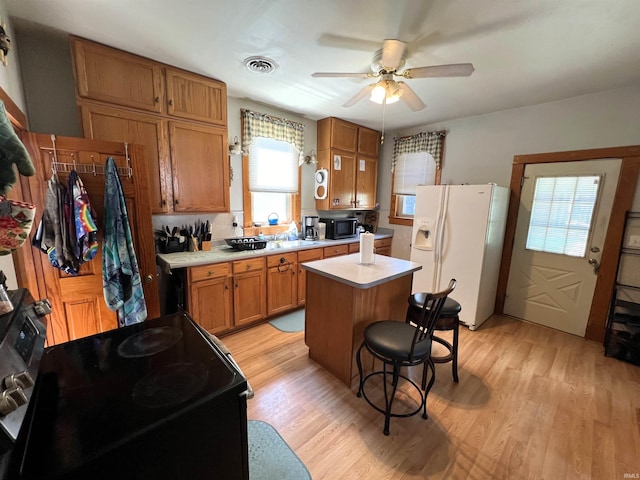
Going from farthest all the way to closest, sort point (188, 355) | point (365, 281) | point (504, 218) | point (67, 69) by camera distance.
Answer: point (504, 218), point (67, 69), point (365, 281), point (188, 355)

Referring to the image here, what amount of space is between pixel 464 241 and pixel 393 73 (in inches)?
74.7

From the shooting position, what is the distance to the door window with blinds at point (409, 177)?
154 inches

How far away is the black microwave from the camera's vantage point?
3758 mm

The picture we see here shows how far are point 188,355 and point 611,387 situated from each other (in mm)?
3107

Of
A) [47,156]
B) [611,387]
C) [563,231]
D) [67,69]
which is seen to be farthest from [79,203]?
[563,231]

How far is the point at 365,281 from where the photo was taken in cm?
181

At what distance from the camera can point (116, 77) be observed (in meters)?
2.03

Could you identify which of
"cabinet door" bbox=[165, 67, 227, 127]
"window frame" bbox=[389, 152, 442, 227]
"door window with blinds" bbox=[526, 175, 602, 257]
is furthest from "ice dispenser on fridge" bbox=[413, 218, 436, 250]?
"cabinet door" bbox=[165, 67, 227, 127]

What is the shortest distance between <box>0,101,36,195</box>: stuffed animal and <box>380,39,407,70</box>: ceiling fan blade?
1.95 meters

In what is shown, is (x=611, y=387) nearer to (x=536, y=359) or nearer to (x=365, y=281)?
(x=536, y=359)

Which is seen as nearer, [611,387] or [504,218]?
[611,387]

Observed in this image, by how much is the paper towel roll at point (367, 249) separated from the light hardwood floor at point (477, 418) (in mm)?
1007

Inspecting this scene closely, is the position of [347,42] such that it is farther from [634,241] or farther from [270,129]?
[634,241]

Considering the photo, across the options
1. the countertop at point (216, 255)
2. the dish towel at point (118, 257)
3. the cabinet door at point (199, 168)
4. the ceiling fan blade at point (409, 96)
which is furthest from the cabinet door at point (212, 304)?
the ceiling fan blade at point (409, 96)
